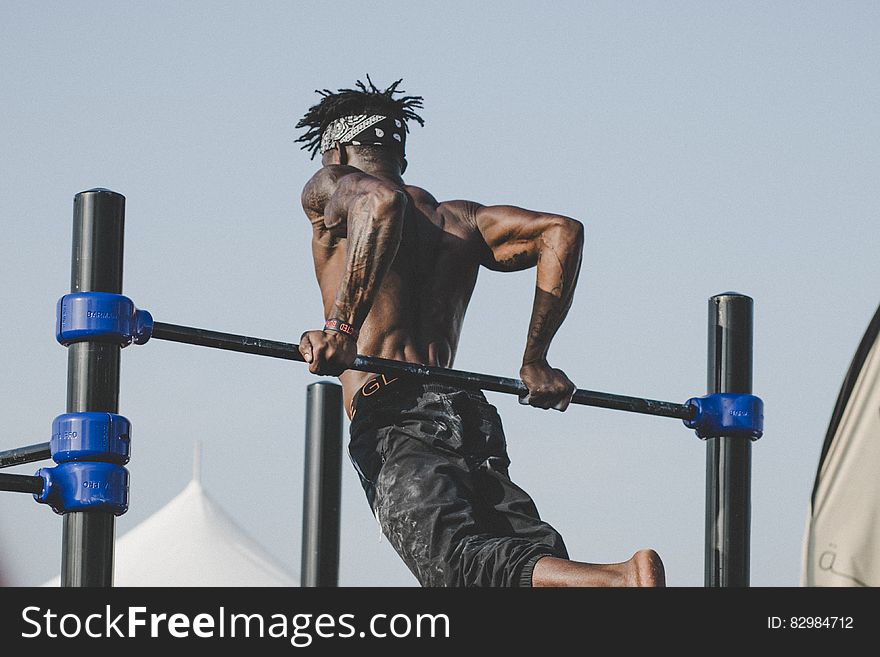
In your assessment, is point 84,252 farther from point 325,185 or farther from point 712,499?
point 712,499

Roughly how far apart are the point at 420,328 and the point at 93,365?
1154 mm

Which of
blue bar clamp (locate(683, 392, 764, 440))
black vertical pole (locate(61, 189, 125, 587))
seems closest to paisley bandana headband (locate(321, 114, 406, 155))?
black vertical pole (locate(61, 189, 125, 587))

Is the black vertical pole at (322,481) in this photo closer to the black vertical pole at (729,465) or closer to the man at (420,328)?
the man at (420,328)

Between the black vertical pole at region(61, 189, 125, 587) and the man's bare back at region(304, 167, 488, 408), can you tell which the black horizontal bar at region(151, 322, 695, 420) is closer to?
the black vertical pole at region(61, 189, 125, 587)

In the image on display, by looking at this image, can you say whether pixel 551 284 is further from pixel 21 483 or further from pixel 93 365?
pixel 21 483

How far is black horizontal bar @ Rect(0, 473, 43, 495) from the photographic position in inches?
125

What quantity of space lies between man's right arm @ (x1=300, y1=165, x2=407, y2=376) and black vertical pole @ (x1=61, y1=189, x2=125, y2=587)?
53 cm

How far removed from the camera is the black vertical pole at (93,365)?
10.2 ft

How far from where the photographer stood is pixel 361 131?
167 inches

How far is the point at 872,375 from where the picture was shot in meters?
1.52

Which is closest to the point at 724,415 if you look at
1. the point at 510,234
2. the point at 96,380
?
the point at 510,234

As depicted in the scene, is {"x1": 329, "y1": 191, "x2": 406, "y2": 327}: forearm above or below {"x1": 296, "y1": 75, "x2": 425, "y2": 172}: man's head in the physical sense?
below
